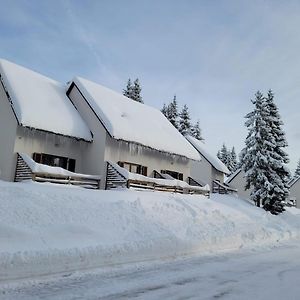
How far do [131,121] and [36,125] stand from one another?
24.0ft

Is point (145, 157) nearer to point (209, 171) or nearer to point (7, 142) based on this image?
point (7, 142)

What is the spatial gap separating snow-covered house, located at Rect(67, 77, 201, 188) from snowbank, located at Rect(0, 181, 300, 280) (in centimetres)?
540

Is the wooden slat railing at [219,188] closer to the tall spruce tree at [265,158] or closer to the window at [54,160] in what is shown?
the tall spruce tree at [265,158]

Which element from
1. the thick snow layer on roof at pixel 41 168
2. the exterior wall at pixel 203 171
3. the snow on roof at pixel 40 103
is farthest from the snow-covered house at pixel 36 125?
the exterior wall at pixel 203 171

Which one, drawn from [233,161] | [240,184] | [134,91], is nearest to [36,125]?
[134,91]

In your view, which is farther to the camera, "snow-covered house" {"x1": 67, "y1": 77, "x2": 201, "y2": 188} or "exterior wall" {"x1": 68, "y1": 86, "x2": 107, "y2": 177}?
"snow-covered house" {"x1": 67, "y1": 77, "x2": 201, "y2": 188}

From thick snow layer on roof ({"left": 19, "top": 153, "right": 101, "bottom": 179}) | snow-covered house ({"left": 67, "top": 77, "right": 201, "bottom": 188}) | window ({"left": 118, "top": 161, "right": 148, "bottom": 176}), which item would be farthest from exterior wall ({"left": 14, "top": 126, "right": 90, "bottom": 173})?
window ({"left": 118, "top": 161, "right": 148, "bottom": 176})

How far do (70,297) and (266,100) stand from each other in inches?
1170

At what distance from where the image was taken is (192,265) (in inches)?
376

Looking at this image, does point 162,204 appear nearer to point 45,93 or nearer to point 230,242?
point 230,242

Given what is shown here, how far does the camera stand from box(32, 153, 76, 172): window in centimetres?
1996

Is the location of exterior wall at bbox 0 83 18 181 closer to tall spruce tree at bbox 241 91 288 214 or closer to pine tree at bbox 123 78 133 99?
tall spruce tree at bbox 241 91 288 214

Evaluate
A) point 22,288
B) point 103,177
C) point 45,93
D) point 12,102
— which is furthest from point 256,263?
point 45,93

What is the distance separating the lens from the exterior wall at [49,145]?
1917cm
